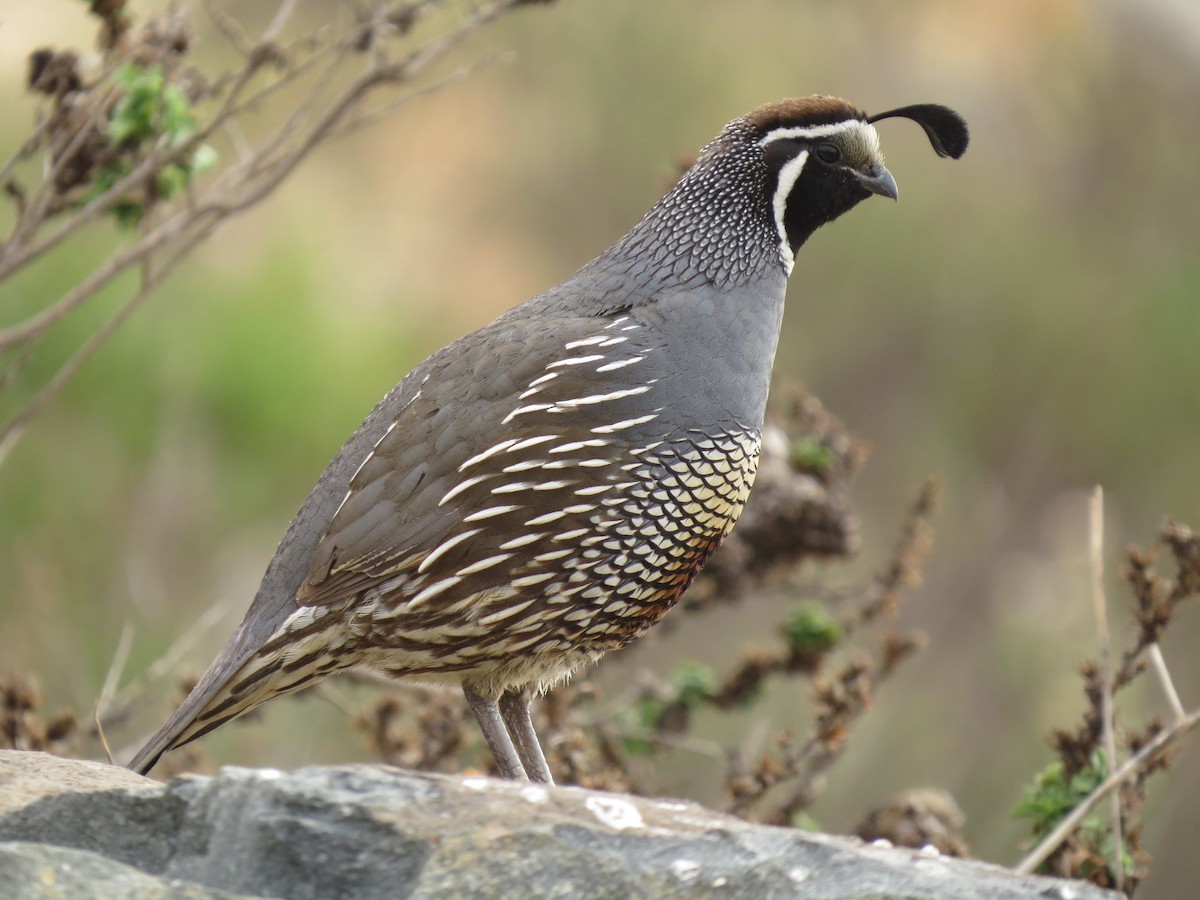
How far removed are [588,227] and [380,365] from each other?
6.76 meters

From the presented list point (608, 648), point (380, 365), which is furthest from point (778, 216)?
point (380, 365)

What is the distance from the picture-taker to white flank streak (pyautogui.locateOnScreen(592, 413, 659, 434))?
3527mm

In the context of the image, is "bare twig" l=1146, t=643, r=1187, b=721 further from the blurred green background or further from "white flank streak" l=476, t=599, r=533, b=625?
the blurred green background

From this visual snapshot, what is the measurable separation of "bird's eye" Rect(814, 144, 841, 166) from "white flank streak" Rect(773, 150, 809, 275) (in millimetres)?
30

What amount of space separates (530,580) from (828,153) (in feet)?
4.37

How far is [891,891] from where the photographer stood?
2371mm

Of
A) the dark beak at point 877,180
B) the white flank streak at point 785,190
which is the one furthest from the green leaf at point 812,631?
the dark beak at point 877,180

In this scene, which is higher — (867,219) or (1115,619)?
(867,219)

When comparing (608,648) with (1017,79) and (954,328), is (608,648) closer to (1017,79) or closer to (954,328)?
(954,328)

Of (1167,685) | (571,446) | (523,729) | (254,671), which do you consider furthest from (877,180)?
(254,671)

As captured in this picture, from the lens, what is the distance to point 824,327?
46.5ft

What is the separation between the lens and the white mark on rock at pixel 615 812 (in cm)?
243

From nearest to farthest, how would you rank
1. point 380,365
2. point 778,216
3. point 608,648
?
point 608,648 < point 778,216 < point 380,365

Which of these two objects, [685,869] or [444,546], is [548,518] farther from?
[685,869]
